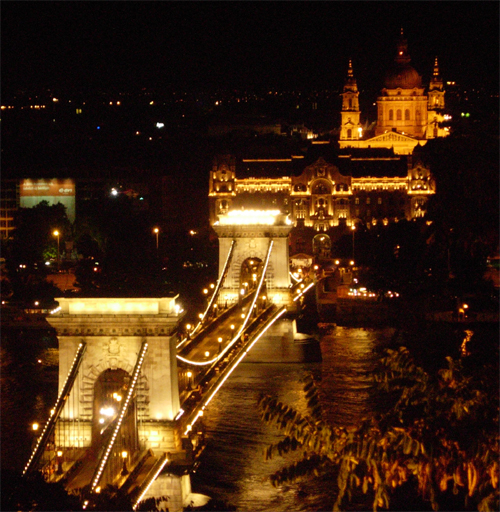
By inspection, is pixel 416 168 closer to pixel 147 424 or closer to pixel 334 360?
pixel 334 360

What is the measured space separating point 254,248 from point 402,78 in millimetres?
54312

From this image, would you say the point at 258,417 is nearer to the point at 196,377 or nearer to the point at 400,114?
the point at 196,377

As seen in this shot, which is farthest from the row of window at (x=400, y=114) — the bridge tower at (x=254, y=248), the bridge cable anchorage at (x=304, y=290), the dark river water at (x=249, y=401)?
the bridge tower at (x=254, y=248)

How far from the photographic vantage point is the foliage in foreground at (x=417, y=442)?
355 inches

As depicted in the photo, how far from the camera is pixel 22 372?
117ft

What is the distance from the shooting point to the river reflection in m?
20.7

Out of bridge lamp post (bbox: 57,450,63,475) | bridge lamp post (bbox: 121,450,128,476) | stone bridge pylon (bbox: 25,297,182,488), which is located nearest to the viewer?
bridge lamp post (bbox: 121,450,128,476)

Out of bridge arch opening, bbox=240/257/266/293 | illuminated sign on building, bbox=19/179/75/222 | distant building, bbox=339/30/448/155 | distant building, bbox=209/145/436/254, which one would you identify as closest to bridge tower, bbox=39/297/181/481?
bridge arch opening, bbox=240/257/266/293

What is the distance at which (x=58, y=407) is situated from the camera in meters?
17.9

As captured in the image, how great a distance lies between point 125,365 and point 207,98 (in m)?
104

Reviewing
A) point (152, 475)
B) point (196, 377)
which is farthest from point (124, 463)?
point (196, 377)

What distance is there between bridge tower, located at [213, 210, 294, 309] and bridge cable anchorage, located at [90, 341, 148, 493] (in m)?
23.1

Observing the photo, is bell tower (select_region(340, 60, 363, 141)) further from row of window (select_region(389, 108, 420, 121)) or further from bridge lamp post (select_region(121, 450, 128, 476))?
bridge lamp post (select_region(121, 450, 128, 476))

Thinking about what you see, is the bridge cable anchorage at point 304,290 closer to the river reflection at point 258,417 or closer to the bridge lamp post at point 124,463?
the river reflection at point 258,417
